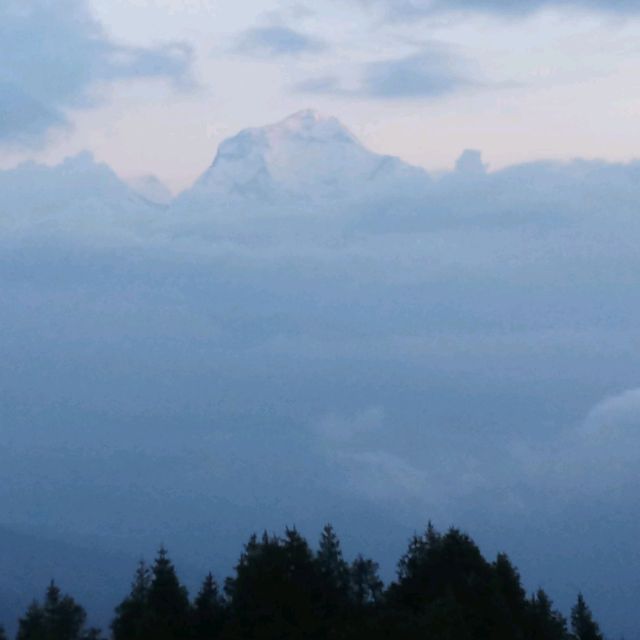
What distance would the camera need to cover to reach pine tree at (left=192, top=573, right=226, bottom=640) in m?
50.7

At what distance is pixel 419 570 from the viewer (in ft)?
190

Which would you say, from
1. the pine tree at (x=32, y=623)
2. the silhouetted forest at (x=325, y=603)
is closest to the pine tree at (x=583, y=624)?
the silhouetted forest at (x=325, y=603)

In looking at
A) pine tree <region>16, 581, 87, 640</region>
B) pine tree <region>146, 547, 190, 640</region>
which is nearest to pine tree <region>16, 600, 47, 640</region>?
pine tree <region>16, 581, 87, 640</region>

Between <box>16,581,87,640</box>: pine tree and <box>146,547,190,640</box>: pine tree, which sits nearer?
<box>146,547,190,640</box>: pine tree

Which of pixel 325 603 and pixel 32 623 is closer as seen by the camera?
pixel 325 603

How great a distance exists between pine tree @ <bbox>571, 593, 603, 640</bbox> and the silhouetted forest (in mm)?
7256

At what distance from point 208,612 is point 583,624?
2352cm

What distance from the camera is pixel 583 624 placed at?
66312 millimetres

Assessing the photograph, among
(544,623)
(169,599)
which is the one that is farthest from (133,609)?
(544,623)

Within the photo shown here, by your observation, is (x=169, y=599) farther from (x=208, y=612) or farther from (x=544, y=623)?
(x=544, y=623)

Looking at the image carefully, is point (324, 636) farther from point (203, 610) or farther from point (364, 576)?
point (364, 576)

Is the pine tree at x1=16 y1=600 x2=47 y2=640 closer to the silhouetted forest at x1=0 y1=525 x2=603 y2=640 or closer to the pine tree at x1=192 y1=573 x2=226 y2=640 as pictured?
the silhouetted forest at x1=0 y1=525 x2=603 y2=640

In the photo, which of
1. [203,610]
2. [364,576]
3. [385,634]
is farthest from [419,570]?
[385,634]

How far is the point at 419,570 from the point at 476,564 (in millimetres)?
2544
